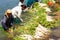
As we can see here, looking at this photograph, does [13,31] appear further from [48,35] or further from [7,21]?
[48,35]

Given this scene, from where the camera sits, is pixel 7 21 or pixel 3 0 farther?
pixel 3 0

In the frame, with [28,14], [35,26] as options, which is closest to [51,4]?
[28,14]

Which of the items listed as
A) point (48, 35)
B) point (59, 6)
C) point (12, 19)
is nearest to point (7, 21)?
point (12, 19)

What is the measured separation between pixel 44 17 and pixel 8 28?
5.65 feet

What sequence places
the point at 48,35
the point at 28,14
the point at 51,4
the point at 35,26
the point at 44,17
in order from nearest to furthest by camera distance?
the point at 48,35 < the point at 35,26 < the point at 44,17 < the point at 28,14 < the point at 51,4

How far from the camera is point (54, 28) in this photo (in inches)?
394

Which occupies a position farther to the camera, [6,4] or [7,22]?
[6,4]

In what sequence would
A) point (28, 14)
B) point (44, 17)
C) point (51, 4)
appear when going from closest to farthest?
point (44, 17) → point (28, 14) → point (51, 4)

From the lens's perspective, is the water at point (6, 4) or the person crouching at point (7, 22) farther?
the water at point (6, 4)

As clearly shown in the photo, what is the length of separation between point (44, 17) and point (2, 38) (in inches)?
85.1

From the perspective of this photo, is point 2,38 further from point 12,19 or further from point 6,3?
point 6,3

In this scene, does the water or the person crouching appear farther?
the water

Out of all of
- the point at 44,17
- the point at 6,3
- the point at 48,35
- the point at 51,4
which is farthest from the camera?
the point at 6,3

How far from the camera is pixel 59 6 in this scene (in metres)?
13.2
